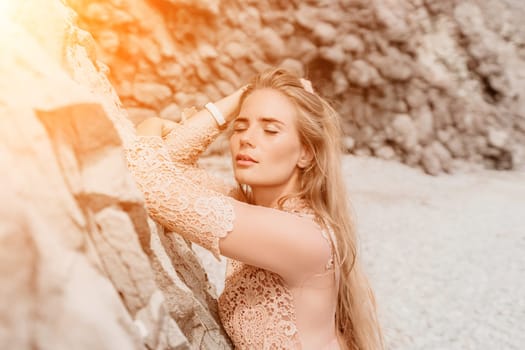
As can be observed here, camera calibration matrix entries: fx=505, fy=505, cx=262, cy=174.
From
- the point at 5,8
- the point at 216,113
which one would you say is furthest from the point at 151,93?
the point at 5,8

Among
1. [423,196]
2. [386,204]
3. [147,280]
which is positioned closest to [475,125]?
[423,196]

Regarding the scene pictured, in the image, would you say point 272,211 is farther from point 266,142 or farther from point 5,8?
point 5,8

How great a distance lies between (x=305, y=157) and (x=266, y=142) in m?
0.14

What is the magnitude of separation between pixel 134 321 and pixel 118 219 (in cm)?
14

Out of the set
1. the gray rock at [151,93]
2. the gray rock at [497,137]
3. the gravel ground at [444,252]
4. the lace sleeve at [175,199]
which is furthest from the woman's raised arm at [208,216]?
the gray rock at [497,137]

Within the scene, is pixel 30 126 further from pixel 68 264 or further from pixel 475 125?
pixel 475 125

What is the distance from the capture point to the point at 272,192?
4.27ft

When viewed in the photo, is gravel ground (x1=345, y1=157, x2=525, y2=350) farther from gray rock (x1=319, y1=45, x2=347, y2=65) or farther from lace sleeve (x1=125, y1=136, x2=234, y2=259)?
lace sleeve (x1=125, y1=136, x2=234, y2=259)

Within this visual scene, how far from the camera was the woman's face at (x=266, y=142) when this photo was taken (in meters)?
1.23

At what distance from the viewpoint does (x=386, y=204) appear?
13.1 ft

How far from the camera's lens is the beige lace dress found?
100 centimetres

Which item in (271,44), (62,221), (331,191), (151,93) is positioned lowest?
(151,93)

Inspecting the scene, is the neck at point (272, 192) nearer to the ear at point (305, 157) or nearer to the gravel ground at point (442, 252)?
the ear at point (305, 157)

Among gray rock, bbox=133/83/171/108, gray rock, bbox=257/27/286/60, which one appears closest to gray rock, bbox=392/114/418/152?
gray rock, bbox=257/27/286/60
